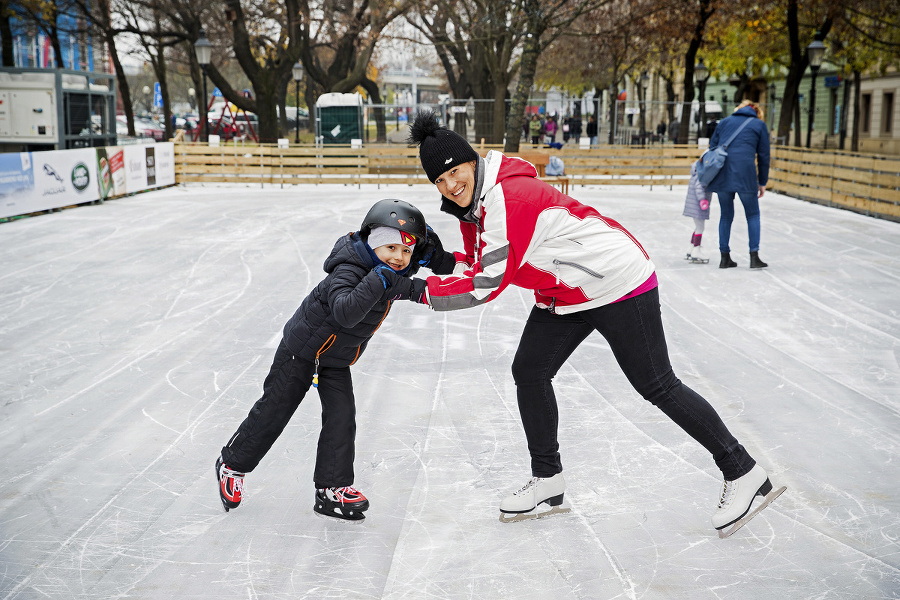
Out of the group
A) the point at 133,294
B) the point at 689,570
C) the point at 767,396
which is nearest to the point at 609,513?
the point at 689,570

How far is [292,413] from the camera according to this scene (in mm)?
3480

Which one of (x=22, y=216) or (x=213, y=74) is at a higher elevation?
(x=213, y=74)

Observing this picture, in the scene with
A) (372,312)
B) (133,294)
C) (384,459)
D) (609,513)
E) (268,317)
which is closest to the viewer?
(372,312)

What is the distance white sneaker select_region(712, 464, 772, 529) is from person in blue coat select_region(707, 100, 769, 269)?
622cm

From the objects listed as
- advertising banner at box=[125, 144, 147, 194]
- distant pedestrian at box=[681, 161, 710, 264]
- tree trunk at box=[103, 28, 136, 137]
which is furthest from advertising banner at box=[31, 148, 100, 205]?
tree trunk at box=[103, 28, 136, 137]

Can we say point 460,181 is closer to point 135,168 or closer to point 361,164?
point 135,168

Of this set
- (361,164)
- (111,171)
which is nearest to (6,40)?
(111,171)

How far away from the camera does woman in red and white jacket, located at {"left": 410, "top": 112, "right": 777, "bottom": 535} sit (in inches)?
120

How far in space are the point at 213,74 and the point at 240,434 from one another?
25296 mm

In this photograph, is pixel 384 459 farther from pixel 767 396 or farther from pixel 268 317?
pixel 268 317

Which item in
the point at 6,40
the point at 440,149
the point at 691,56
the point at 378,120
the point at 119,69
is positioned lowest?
the point at 440,149

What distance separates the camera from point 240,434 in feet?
11.6

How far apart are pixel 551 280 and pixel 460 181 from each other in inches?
19.3

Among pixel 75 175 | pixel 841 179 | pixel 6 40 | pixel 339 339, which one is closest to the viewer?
pixel 339 339
